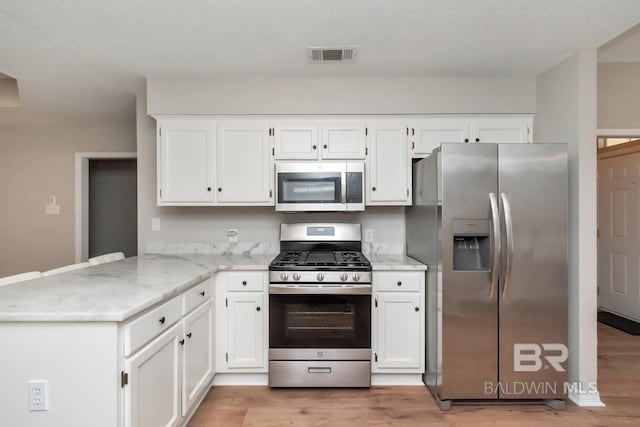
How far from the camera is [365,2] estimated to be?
73.9 inches

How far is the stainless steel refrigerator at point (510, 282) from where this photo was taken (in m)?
2.28

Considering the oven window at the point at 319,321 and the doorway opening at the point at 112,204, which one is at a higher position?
the doorway opening at the point at 112,204

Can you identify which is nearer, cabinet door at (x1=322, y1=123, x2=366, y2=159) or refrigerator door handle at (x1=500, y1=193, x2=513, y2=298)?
refrigerator door handle at (x1=500, y1=193, x2=513, y2=298)

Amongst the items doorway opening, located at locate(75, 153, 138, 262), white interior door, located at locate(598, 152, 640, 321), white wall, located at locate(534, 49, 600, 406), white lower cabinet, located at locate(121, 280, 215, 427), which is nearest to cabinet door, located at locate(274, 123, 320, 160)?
white lower cabinet, located at locate(121, 280, 215, 427)

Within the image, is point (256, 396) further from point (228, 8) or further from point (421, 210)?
point (228, 8)

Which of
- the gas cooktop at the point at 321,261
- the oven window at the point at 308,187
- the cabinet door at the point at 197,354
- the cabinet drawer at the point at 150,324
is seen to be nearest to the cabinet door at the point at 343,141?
the oven window at the point at 308,187

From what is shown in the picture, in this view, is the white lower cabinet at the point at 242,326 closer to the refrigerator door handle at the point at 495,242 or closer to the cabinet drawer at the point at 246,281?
the cabinet drawer at the point at 246,281

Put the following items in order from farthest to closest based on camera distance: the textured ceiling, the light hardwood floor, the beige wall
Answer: the beige wall < the light hardwood floor < the textured ceiling

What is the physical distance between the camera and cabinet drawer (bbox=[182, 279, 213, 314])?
204 cm

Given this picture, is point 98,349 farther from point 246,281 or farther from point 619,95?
point 619,95

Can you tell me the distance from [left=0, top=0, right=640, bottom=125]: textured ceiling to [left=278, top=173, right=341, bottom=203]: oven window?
83cm

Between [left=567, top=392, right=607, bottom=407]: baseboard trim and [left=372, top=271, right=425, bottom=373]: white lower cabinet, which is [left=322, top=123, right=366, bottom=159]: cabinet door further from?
[left=567, top=392, right=607, bottom=407]: baseboard trim

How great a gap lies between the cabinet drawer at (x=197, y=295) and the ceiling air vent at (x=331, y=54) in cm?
175

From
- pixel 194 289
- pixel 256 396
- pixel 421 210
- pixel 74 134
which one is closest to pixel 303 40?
pixel 421 210
